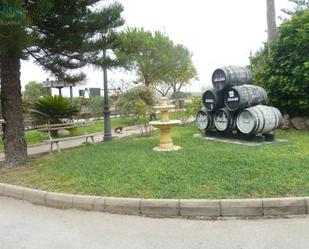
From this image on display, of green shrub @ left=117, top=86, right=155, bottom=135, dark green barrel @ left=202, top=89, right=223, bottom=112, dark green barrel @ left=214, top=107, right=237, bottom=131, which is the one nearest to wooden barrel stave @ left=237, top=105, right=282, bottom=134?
dark green barrel @ left=214, top=107, right=237, bottom=131

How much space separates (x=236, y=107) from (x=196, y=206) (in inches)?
188

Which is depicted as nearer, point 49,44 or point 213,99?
point 49,44

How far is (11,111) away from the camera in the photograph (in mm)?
7848

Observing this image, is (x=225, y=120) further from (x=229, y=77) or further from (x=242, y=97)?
(x=229, y=77)

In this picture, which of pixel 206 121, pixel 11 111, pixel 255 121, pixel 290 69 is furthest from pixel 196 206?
pixel 290 69

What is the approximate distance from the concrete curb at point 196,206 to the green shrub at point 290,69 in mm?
6459

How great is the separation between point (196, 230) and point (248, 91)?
547cm

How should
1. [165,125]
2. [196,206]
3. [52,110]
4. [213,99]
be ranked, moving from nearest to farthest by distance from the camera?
[196,206]
[165,125]
[213,99]
[52,110]

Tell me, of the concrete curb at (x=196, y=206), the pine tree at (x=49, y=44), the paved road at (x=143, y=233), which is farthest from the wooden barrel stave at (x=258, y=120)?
the paved road at (x=143, y=233)

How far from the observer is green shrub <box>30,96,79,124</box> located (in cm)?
1326

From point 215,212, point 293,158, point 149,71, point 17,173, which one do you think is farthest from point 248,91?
point 149,71

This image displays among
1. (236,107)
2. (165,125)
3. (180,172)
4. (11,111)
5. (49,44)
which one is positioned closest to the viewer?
(180,172)

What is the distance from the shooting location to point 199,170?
5988 mm

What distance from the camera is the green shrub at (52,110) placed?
43.5 feet
